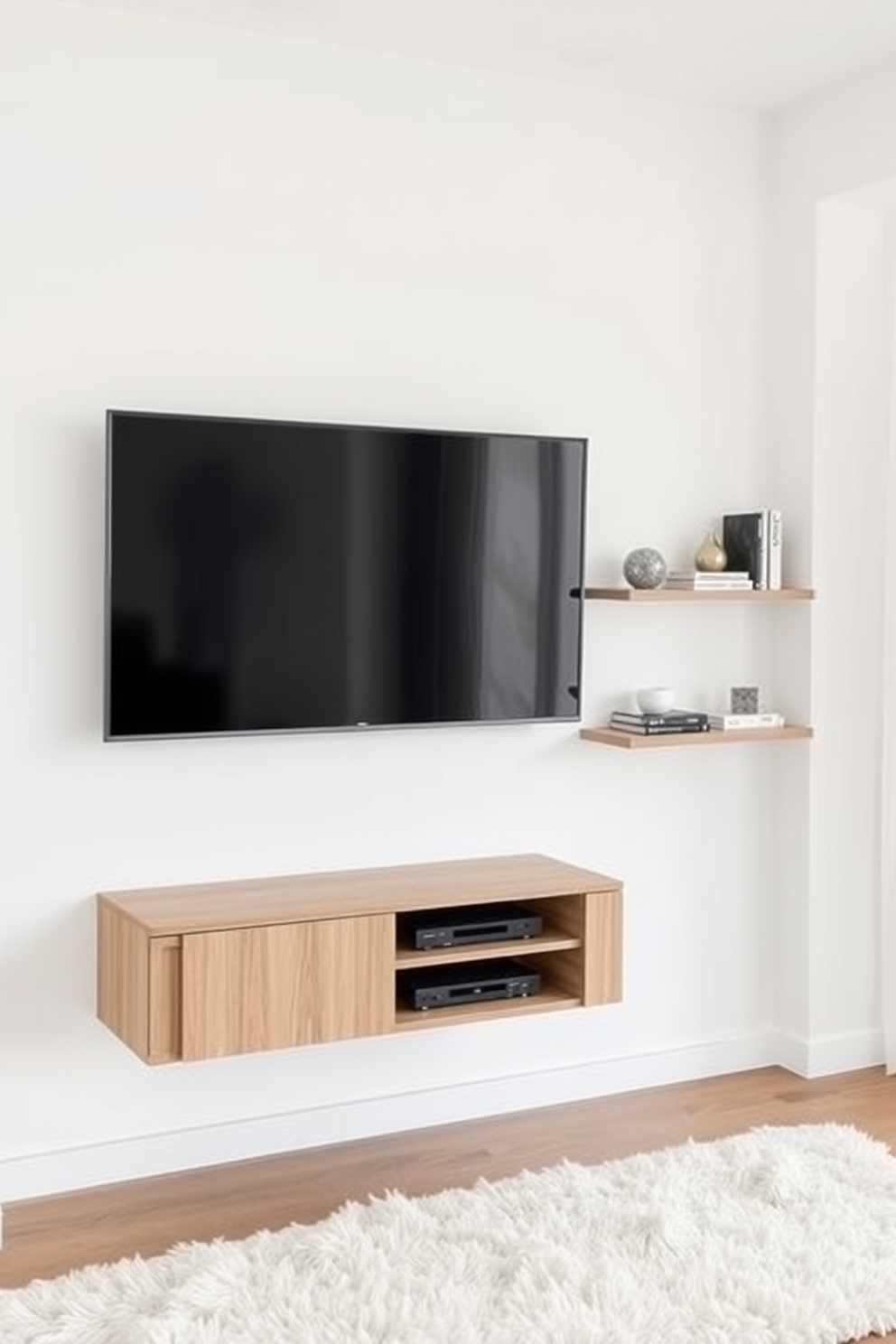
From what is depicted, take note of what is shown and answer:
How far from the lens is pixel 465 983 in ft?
11.4

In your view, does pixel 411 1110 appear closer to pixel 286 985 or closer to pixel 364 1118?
pixel 364 1118

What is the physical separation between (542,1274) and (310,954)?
82 cm

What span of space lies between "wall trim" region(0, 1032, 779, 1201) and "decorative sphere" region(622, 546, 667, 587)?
1.30 meters

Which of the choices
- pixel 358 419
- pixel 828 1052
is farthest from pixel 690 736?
pixel 358 419

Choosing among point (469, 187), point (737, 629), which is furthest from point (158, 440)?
point (737, 629)

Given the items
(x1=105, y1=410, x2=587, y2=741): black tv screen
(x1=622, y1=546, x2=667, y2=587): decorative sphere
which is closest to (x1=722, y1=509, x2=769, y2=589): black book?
(x1=622, y1=546, x2=667, y2=587): decorative sphere

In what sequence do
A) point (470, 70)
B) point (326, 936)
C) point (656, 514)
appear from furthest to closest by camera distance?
point (656, 514)
point (470, 70)
point (326, 936)

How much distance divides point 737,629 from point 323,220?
63.1 inches

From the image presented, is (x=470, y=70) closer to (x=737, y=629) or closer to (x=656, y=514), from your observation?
(x=656, y=514)

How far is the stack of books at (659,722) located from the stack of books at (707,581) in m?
0.34

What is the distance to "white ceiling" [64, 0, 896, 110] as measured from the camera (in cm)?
334

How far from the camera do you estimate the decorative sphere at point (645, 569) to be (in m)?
3.86

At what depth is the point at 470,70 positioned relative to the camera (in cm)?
375

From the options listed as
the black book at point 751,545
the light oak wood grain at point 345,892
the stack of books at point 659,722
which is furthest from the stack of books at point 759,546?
the light oak wood grain at point 345,892
